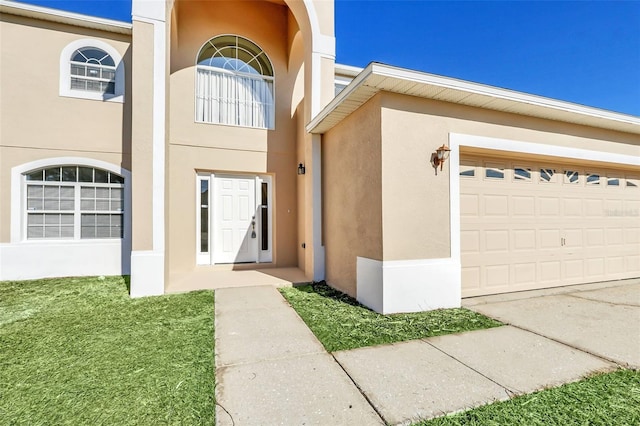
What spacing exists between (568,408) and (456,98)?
3962mm

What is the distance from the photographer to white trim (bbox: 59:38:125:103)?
639 centimetres

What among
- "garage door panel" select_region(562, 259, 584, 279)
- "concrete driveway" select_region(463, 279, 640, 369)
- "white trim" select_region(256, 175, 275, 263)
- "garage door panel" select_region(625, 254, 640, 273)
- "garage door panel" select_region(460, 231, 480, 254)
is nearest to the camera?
"concrete driveway" select_region(463, 279, 640, 369)

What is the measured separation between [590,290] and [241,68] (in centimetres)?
919

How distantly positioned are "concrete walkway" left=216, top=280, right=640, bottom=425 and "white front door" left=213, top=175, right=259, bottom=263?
3.21m

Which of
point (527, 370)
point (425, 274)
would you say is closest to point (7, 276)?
point (425, 274)

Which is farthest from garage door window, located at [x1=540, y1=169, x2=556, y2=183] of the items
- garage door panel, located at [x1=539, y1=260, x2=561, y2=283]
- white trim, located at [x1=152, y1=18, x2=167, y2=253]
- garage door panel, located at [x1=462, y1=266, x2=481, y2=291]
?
white trim, located at [x1=152, y1=18, x2=167, y2=253]

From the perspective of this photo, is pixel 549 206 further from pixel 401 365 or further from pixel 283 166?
pixel 283 166

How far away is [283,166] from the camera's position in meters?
7.55

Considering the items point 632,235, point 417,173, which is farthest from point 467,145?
point 632,235

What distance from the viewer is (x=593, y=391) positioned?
2273 millimetres

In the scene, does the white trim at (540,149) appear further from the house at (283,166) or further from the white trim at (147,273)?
the white trim at (147,273)

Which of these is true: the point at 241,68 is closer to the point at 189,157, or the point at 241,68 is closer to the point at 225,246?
the point at 189,157

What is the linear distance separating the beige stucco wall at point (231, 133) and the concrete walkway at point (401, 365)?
11.1 ft

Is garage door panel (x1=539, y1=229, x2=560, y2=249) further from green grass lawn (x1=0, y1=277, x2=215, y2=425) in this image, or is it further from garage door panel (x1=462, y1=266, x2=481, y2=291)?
green grass lawn (x1=0, y1=277, x2=215, y2=425)
